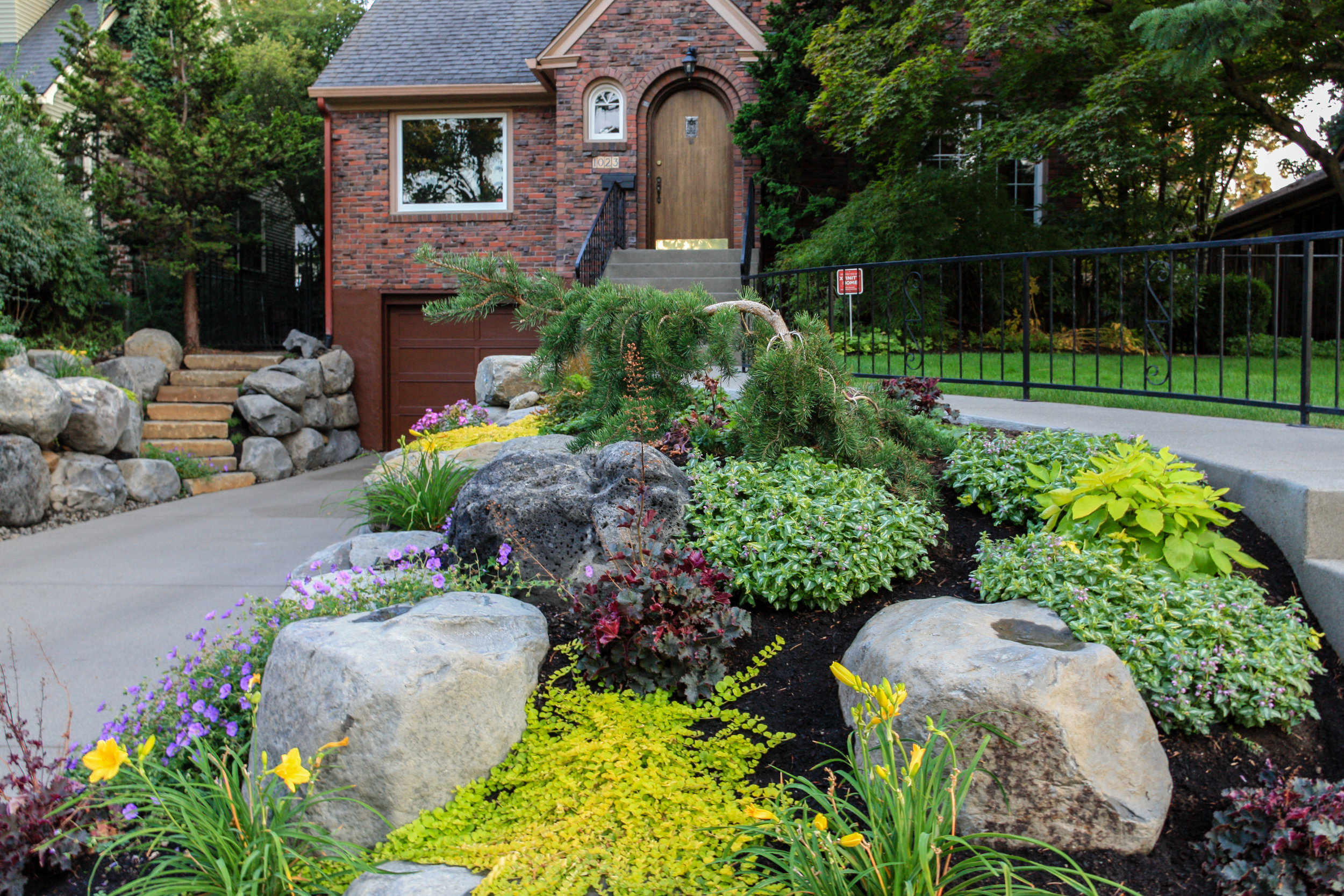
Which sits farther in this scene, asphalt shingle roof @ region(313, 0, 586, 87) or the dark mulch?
asphalt shingle roof @ region(313, 0, 586, 87)

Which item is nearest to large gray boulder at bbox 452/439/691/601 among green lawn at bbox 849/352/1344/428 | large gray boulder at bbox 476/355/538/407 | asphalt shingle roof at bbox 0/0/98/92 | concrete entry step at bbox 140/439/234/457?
green lawn at bbox 849/352/1344/428

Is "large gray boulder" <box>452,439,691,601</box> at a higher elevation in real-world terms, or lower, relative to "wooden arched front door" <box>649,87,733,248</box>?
lower

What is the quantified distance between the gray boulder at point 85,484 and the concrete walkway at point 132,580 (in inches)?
9.8

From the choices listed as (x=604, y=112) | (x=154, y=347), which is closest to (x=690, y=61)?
(x=604, y=112)

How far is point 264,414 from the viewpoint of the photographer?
40.4 feet

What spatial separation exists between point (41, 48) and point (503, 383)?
13.5 metres

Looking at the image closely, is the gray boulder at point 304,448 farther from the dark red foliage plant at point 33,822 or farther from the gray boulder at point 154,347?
the dark red foliage plant at point 33,822

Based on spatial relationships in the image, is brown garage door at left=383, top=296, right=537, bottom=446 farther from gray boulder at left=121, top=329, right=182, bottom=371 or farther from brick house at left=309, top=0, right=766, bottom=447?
gray boulder at left=121, top=329, right=182, bottom=371

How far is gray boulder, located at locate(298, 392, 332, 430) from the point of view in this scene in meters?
13.0

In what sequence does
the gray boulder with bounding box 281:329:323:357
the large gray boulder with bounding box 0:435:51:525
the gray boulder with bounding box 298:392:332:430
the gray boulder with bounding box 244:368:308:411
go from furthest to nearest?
the gray boulder with bounding box 281:329:323:357 < the gray boulder with bounding box 298:392:332:430 < the gray boulder with bounding box 244:368:308:411 < the large gray boulder with bounding box 0:435:51:525

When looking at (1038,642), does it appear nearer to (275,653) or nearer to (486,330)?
(275,653)

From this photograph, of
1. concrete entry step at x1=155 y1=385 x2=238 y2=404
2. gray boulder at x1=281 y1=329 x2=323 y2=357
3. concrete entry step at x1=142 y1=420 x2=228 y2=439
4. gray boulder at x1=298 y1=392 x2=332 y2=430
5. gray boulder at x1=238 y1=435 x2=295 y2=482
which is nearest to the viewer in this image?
concrete entry step at x1=142 y1=420 x2=228 y2=439

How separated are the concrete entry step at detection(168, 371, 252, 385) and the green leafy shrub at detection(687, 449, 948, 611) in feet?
35.9

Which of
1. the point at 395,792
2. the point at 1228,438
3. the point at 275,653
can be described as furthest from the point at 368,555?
the point at 1228,438
